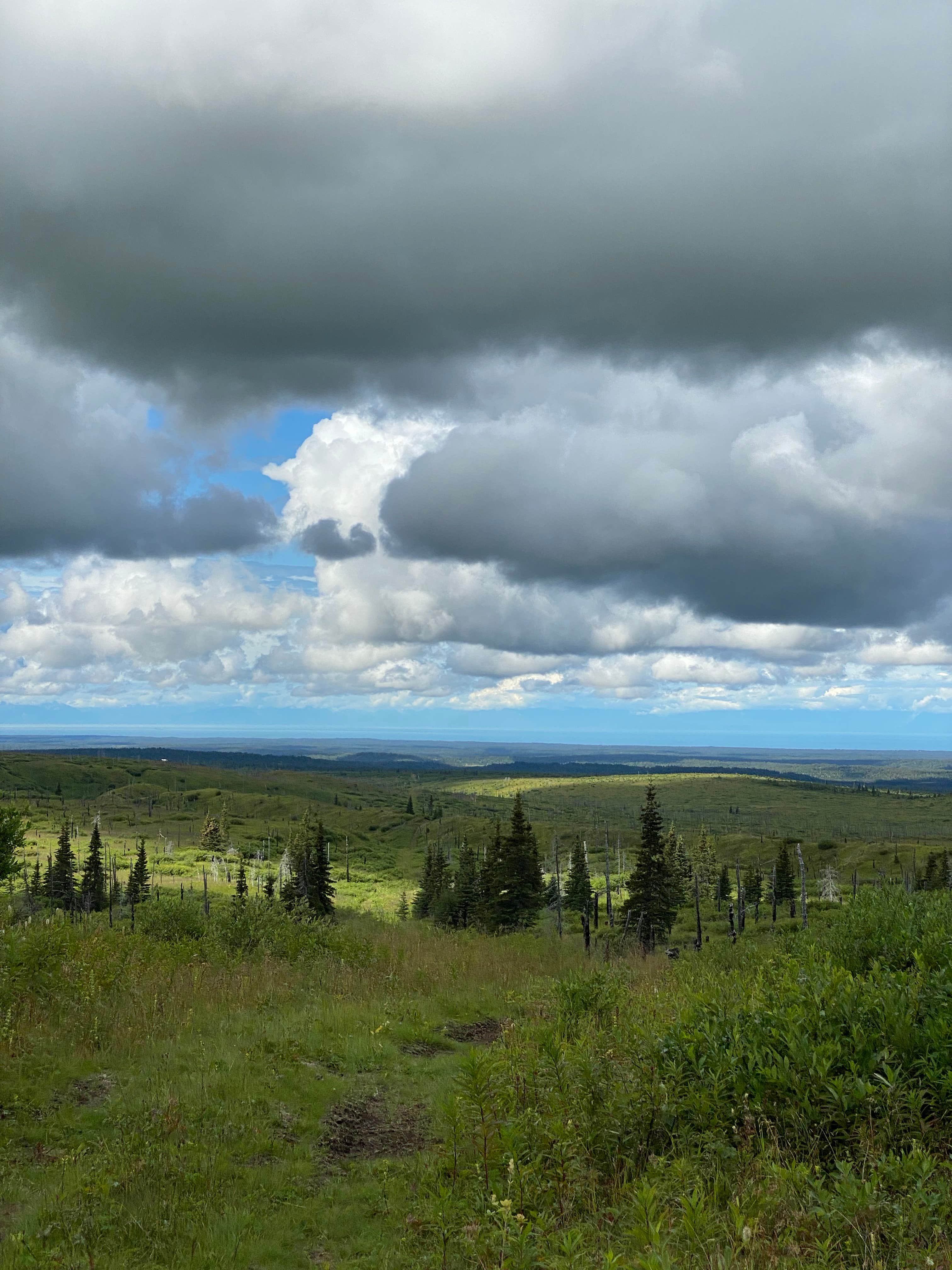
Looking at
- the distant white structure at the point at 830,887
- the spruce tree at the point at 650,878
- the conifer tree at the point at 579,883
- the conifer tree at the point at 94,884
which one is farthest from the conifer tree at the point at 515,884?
the distant white structure at the point at 830,887

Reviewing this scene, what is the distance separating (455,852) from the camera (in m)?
174

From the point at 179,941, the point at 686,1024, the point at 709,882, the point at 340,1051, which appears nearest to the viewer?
the point at 686,1024

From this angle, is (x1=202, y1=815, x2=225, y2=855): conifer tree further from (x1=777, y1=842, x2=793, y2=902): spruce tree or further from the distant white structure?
the distant white structure

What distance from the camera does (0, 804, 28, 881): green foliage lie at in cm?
2505

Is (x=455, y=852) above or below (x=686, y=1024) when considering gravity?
below

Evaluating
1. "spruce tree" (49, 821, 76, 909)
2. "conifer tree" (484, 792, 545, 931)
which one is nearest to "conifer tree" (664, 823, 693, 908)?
"conifer tree" (484, 792, 545, 931)

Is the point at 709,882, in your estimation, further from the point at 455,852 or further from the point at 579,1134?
the point at 579,1134

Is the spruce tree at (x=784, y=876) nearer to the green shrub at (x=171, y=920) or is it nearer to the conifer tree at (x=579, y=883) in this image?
the conifer tree at (x=579, y=883)

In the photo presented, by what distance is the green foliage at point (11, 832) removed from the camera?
25047 mm

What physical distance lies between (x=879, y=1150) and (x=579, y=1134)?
106 inches

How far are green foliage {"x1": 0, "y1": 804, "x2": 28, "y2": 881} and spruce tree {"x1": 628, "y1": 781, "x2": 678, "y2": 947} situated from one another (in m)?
43.7

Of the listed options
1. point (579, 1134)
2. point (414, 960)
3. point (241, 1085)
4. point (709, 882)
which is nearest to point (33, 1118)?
point (241, 1085)

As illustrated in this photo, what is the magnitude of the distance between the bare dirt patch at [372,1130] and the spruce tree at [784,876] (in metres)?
105

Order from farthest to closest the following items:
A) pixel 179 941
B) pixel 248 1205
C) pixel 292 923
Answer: pixel 292 923
pixel 179 941
pixel 248 1205
